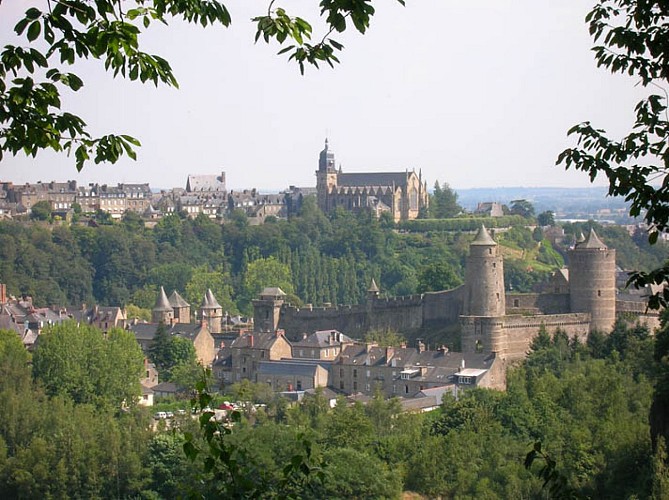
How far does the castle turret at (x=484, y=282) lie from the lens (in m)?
49.8

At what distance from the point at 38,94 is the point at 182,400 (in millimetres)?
42009

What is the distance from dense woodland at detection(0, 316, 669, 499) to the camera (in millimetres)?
31906

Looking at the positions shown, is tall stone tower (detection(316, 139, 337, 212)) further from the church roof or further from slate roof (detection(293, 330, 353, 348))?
slate roof (detection(293, 330, 353, 348))

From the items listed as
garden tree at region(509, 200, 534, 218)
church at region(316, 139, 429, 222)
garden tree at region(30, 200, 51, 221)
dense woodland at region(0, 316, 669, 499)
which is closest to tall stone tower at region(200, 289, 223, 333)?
dense woodland at region(0, 316, 669, 499)

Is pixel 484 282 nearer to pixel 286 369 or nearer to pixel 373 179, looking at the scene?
pixel 286 369

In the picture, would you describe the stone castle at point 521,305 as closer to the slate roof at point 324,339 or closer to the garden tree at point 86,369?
the slate roof at point 324,339

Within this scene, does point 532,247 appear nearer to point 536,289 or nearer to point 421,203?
point 421,203

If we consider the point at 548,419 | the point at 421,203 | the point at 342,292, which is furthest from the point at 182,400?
the point at 421,203

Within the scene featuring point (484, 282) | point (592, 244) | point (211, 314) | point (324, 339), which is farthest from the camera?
point (211, 314)

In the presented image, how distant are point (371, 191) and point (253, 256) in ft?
45.4

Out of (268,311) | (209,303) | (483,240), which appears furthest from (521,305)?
(209,303)

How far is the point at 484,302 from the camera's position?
4981 centimetres

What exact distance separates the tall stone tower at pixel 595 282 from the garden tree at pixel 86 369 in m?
16.2

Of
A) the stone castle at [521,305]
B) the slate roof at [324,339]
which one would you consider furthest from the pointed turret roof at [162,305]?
the stone castle at [521,305]
